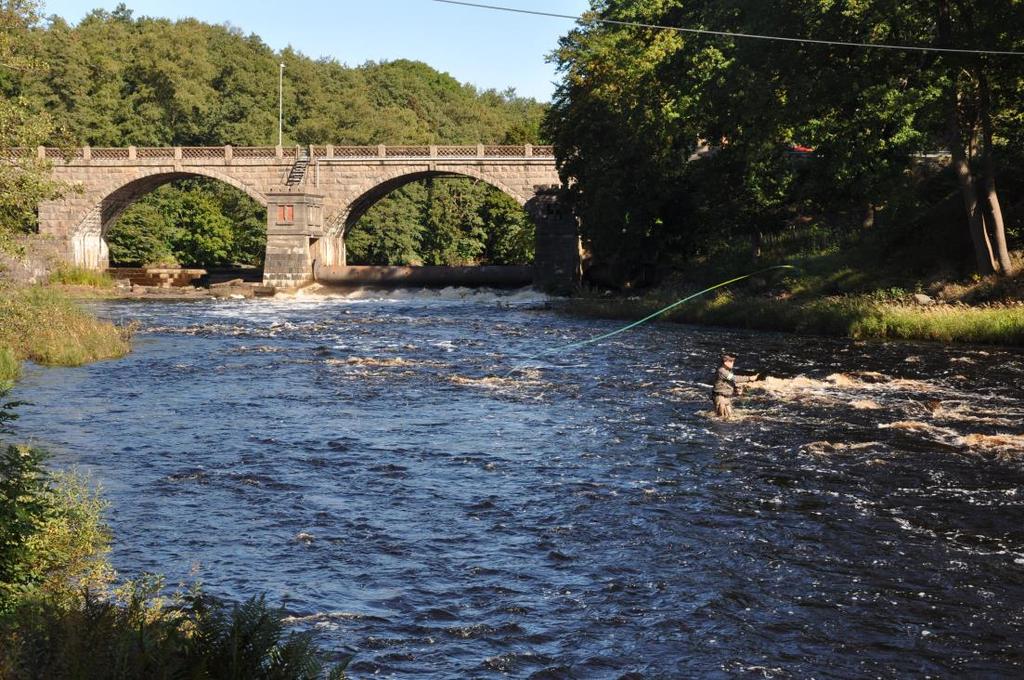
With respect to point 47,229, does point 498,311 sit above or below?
below

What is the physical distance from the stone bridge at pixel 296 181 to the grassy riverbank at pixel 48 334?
31154 mm

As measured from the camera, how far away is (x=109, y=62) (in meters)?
86.2

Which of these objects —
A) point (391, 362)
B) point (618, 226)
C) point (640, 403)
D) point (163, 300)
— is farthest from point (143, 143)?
point (640, 403)

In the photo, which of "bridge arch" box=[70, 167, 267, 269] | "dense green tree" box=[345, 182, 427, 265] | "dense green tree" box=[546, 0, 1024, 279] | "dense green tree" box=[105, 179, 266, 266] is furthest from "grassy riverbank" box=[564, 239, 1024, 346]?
"dense green tree" box=[105, 179, 266, 266]

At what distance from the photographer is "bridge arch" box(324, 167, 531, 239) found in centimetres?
6431

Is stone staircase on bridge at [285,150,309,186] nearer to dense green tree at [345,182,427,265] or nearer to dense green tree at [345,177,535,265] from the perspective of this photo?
dense green tree at [345,182,427,265]

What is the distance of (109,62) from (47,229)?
2230 cm

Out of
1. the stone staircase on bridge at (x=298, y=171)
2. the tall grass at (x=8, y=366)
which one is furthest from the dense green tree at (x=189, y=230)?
the tall grass at (x=8, y=366)

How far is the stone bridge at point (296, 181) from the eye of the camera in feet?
209

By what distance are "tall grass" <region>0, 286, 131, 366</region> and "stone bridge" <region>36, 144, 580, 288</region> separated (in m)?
31.0

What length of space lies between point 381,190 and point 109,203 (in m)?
18.3

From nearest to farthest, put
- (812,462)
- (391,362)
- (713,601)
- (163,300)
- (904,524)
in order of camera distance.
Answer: (713,601) < (904,524) < (812,462) < (391,362) < (163,300)

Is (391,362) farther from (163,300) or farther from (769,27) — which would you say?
(163,300)

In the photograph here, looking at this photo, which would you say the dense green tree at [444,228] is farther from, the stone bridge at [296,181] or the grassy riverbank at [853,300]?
the grassy riverbank at [853,300]
